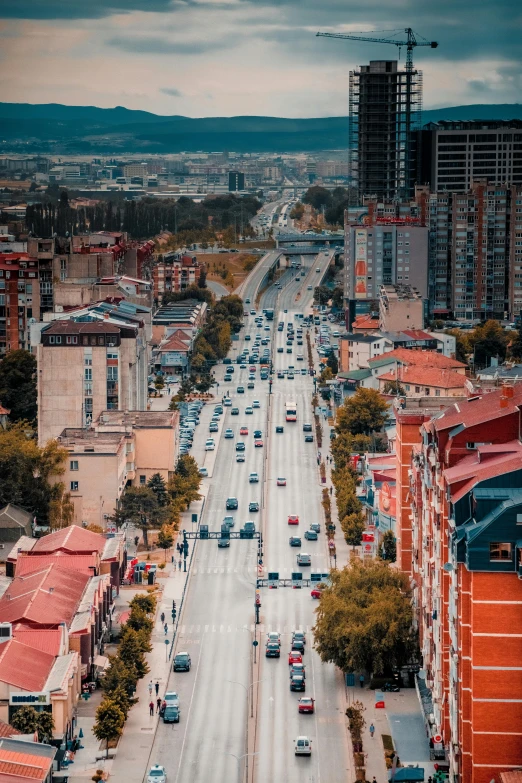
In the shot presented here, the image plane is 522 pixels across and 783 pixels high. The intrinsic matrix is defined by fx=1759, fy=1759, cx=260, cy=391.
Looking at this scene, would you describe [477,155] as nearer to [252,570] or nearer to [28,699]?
[252,570]

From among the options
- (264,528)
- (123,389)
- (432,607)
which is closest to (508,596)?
(432,607)

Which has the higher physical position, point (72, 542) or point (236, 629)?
point (72, 542)

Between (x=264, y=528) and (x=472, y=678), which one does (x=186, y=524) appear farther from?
(x=472, y=678)

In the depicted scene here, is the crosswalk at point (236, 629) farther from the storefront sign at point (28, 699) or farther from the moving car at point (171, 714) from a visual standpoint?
the storefront sign at point (28, 699)

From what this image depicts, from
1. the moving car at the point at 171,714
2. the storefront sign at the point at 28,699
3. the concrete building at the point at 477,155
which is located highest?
the concrete building at the point at 477,155

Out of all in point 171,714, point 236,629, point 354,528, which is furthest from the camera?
point 354,528

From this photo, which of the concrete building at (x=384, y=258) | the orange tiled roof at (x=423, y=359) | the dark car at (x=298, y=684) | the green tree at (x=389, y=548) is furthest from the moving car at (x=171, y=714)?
the concrete building at (x=384, y=258)

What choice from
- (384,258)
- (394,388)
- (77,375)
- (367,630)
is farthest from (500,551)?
(384,258)
